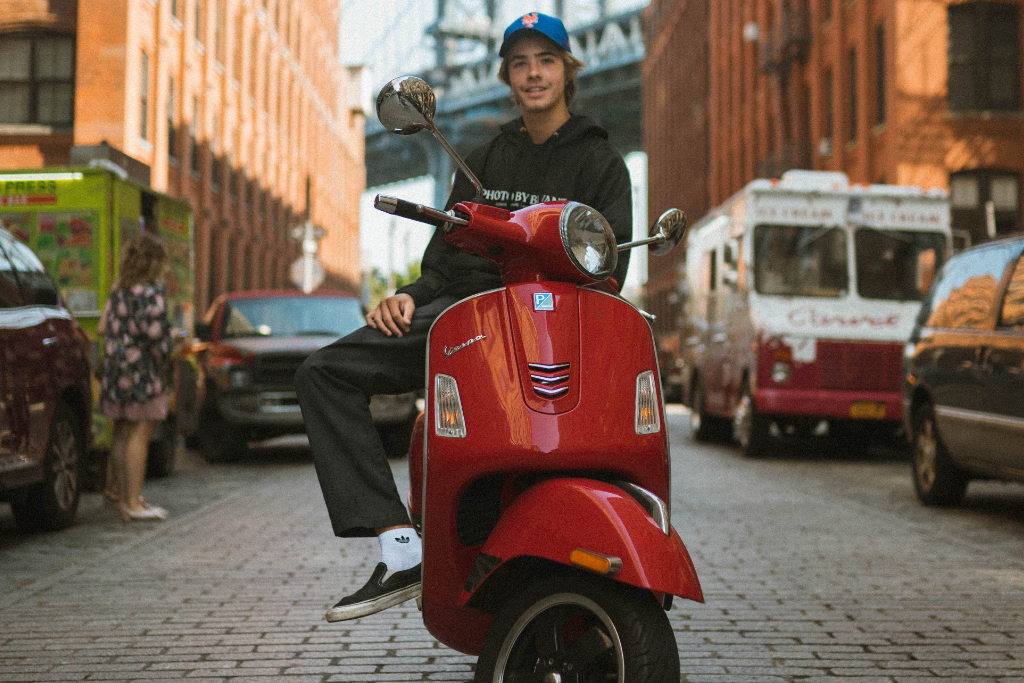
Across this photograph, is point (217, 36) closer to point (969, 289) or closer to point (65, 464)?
point (65, 464)

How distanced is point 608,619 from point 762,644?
204cm

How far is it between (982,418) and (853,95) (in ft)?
71.5

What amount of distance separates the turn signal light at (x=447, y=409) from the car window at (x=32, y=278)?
16.6ft

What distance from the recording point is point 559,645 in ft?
10.6

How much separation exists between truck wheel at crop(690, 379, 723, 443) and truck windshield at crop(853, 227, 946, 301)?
134 inches

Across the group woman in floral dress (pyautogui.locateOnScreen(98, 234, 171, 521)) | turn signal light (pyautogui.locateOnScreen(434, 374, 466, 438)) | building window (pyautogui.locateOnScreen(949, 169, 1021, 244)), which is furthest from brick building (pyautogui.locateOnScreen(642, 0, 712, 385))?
turn signal light (pyautogui.locateOnScreen(434, 374, 466, 438))

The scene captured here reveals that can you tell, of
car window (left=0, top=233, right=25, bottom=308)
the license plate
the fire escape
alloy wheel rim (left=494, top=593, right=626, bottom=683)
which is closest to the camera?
alloy wheel rim (left=494, top=593, right=626, bottom=683)

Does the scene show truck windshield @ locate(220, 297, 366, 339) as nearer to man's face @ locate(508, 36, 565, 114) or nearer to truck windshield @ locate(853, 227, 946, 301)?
truck windshield @ locate(853, 227, 946, 301)

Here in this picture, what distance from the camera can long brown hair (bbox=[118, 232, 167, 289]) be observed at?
349 inches

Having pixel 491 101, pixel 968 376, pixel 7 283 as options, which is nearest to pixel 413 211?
pixel 7 283

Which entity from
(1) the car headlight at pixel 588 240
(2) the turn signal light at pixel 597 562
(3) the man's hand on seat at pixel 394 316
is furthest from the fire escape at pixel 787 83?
(2) the turn signal light at pixel 597 562

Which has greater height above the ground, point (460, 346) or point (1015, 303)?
point (1015, 303)

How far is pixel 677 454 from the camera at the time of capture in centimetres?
1521

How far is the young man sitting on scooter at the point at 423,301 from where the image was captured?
375 centimetres
